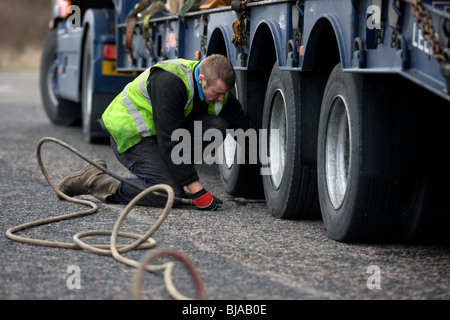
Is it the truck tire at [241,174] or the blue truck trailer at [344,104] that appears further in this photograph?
the truck tire at [241,174]

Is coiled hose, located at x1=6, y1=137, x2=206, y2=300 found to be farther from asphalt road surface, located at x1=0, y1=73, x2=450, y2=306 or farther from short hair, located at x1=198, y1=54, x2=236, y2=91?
short hair, located at x1=198, y1=54, x2=236, y2=91

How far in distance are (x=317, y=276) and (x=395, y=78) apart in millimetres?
1019

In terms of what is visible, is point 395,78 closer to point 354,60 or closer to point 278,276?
point 354,60

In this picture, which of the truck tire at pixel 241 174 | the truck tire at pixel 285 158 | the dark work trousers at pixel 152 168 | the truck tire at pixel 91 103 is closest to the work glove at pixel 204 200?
the dark work trousers at pixel 152 168

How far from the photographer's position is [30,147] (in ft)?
32.2

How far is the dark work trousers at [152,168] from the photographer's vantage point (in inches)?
238

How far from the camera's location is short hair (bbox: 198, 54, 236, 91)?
5594 millimetres

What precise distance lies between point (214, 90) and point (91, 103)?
4.33m

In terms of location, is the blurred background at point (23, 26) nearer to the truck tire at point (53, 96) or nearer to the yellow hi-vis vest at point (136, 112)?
the truck tire at point (53, 96)

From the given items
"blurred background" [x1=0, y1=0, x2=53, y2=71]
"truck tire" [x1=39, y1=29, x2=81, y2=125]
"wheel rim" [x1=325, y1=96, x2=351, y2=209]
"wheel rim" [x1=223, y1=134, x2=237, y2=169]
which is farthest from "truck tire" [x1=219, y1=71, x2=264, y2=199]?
"blurred background" [x1=0, y1=0, x2=53, y2=71]

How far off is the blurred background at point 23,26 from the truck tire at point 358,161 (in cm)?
3241

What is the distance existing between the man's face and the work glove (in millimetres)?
586
